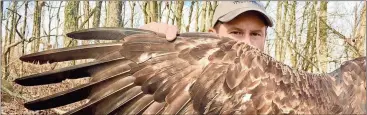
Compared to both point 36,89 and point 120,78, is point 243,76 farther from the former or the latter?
point 36,89

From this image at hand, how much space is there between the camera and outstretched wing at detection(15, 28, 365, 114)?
2658 millimetres

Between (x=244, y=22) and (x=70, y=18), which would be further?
(x=70, y=18)

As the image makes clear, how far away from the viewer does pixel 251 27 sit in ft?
13.6

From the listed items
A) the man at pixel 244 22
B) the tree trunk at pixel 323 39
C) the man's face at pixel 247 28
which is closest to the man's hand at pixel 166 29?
the man at pixel 244 22

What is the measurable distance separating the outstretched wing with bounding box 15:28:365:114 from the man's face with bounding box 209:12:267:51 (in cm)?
131

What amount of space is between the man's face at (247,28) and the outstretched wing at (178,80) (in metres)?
1.31

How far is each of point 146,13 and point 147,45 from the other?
28.5ft

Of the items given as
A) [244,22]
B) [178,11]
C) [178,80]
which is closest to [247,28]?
[244,22]

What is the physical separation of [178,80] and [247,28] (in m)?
1.58

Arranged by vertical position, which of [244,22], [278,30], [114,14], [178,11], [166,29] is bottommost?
[166,29]

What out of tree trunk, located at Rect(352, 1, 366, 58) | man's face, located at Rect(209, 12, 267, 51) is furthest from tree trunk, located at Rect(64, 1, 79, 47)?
man's face, located at Rect(209, 12, 267, 51)

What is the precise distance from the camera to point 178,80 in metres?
2.72

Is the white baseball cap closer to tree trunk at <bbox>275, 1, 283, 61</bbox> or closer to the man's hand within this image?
the man's hand

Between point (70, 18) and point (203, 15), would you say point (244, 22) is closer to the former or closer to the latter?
point (70, 18)
